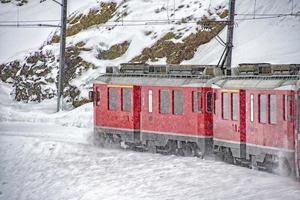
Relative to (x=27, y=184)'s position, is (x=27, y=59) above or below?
above

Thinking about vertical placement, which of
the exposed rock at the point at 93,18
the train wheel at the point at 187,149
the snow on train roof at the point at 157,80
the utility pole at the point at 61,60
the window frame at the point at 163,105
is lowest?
the train wheel at the point at 187,149

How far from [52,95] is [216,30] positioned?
9.41 metres

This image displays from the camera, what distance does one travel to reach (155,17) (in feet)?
137

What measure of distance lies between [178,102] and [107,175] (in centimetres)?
328

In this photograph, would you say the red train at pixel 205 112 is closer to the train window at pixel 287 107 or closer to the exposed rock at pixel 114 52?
the train window at pixel 287 107

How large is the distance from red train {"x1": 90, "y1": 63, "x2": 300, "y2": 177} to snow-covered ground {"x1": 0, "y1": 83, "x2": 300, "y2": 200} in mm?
548

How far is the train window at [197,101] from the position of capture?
67.4 ft

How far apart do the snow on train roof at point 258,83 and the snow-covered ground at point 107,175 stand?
2.12 metres

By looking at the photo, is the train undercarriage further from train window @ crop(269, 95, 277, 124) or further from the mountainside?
the mountainside

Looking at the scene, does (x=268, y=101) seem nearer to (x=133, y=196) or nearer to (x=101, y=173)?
(x=133, y=196)

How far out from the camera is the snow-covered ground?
639 inches

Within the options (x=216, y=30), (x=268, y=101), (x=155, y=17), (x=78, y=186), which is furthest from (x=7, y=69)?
(x=268, y=101)

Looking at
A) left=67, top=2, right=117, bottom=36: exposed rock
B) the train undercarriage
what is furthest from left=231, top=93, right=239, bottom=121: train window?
left=67, top=2, right=117, bottom=36: exposed rock

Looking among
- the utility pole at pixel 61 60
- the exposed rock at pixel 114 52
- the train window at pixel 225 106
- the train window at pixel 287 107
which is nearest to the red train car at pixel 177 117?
the train window at pixel 225 106
